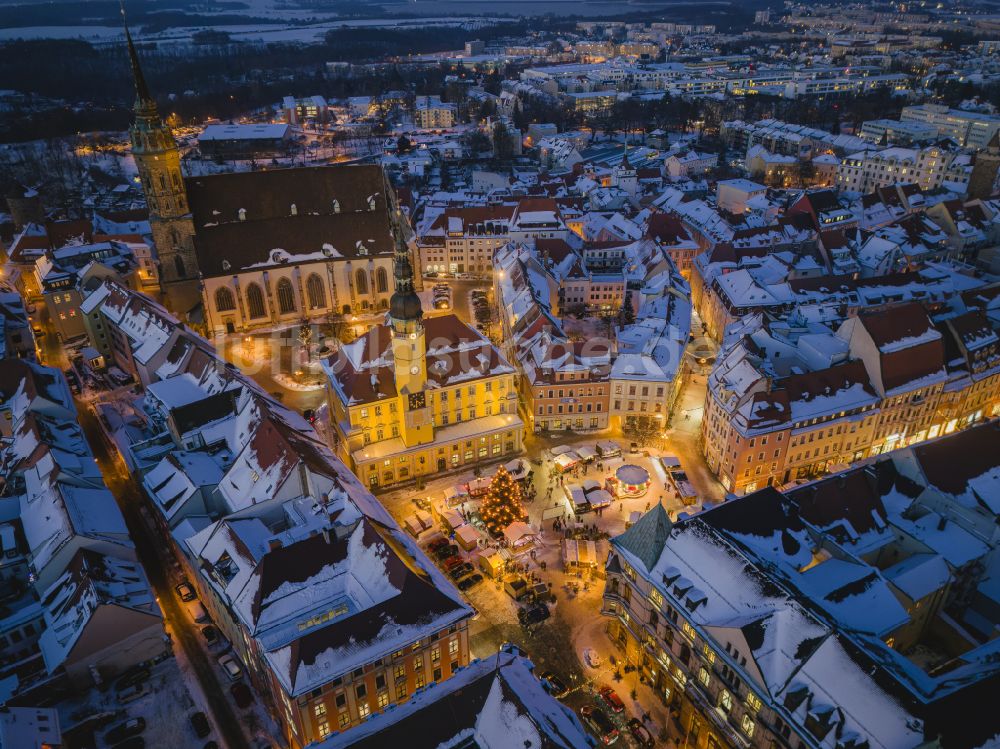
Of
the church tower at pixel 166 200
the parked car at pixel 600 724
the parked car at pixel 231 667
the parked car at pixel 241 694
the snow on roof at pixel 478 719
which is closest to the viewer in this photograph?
the snow on roof at pixel 478 719

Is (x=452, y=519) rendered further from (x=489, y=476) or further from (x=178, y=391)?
(x=178, y=391)

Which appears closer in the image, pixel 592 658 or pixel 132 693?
pixel 132 693

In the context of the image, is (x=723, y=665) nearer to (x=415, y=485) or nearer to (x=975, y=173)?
(x=415, y=485)

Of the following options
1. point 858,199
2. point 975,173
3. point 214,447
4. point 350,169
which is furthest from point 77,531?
point 975,173

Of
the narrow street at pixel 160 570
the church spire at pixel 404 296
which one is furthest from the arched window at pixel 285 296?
the church spire at pixel 404 296

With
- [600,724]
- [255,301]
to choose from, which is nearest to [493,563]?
[600,724]

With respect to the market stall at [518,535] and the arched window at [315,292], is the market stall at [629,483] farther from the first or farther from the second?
the arched window at [315,292]
